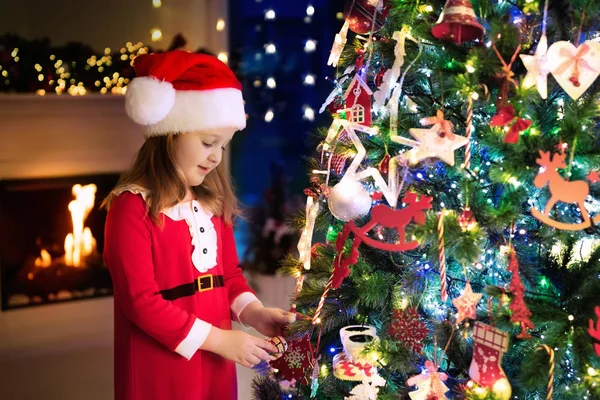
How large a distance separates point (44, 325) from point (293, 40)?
2.09 metres

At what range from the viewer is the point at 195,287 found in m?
1.62

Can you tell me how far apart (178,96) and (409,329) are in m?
0.75

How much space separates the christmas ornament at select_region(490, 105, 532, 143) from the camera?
1113mm

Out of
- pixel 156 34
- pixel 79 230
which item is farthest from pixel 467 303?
pixel 156 34

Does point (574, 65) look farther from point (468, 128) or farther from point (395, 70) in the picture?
point (395, 70)

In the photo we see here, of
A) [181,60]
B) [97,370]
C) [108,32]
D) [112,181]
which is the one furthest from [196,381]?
[108,32]

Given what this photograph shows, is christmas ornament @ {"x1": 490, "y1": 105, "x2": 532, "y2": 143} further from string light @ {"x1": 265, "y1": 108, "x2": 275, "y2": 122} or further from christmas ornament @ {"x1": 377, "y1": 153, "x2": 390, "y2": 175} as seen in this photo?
string light @ {"x1": 265, "y1": 108, "x2": 275, "y2": 122}

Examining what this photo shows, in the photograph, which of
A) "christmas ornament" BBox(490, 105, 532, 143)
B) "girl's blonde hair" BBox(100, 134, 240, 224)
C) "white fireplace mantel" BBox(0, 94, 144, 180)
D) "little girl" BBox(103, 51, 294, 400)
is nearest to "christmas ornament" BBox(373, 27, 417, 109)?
"christmas ornament" BBox(490, 105, 532, 143)

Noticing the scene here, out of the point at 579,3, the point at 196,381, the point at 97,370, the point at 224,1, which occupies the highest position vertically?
the point at 224,1

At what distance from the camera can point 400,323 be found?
1.33 metres

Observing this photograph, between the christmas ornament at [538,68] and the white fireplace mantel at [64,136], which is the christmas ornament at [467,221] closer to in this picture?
the christmas ornament at [538,68]

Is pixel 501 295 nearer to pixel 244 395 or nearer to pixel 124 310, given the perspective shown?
pixel 124 310

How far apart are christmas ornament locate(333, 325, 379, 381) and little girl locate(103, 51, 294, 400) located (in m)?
0.20

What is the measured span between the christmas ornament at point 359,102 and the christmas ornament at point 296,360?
51cm
